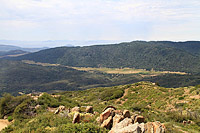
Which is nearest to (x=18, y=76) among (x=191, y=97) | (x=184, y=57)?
(x=191, y=97)

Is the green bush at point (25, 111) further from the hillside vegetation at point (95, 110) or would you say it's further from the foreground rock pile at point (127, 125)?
the foreground rock pile at point (127, 125)

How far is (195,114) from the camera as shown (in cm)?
1564

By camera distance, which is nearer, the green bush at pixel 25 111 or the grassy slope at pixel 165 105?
the grassy slope at pixel 165 105

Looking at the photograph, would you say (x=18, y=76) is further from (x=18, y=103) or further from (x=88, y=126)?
(x=88, y=126)

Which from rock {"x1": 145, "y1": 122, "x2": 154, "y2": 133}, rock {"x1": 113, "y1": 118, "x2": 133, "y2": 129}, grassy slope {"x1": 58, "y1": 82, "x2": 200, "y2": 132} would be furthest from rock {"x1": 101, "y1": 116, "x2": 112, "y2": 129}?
grassy slope {"x1": 58, "y1": 82, "x2": 200, "y2": 132}

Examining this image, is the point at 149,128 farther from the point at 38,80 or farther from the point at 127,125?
the point at 38,80

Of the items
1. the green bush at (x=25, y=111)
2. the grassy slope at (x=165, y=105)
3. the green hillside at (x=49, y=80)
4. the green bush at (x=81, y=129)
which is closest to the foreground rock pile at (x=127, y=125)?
the green bush at (x=81, y=129)

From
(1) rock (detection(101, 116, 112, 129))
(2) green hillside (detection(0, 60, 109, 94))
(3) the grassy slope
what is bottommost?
(2) green hillside (detection(0, 60, 109, 94))

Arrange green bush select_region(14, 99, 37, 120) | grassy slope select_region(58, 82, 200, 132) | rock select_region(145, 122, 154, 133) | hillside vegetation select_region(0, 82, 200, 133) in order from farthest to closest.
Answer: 1. green bush select_region(14, 99, 37, 120)
2. grassy slope select_region(58, 82, 200, 132)
3. hillside vegetation select_region(0, 82, 200, 133)
4. rock select_region(145, 122, 154, 133)

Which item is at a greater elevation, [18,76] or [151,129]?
[151,129]

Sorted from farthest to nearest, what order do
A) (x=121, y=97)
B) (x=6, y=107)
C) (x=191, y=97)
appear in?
(x=121, y=97) < (x=191, y=97) < (x=6, y=107)

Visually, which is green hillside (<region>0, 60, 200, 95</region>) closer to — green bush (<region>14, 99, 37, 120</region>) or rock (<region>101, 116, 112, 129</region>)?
green bush (<region>14, 99, 37, 120</region>)

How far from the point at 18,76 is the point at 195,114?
185195mm

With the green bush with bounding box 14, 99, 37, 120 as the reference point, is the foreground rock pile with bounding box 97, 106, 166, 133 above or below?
above
